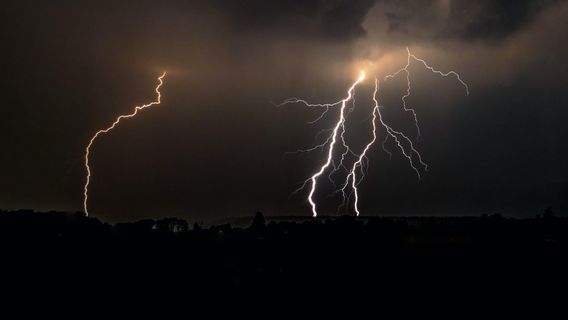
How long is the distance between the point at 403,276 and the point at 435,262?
4.61 metres

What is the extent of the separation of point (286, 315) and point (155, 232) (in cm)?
2484

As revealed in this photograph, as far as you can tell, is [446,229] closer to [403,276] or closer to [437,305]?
[403,276]

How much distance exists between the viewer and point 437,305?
21062mm

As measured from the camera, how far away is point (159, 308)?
20875mm

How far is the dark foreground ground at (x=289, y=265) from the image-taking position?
23.1 metres

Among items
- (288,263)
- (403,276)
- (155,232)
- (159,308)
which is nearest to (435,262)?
(403,276)

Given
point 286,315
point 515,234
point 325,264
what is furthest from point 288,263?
point 515,234

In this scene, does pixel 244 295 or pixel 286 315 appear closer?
pixel 286 315

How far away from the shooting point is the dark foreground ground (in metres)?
23.1

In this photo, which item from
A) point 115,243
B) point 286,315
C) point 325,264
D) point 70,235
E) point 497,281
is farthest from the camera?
point 70,235

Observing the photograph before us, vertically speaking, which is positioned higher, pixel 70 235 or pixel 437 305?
pixel 70 235

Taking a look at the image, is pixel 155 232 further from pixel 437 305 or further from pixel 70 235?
pixel 437 305

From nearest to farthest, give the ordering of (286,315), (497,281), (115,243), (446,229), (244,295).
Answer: (286,315) < (244,295) < (497,281) < (115,243) < (446,229)

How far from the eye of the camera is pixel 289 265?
2850cm
